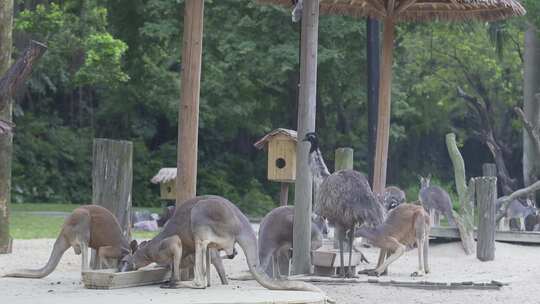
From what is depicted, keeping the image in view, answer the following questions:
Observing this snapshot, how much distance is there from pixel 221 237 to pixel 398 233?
3.94m

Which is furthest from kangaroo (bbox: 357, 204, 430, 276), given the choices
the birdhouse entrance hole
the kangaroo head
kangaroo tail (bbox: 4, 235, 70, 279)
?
kangaroo tail (bbox: 4, 235, 70, 279)

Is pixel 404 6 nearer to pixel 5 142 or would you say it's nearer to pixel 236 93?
pixel 5 142

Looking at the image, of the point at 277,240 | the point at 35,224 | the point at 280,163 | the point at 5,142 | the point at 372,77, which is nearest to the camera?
the point at 277,240

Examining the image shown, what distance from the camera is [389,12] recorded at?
17109mm

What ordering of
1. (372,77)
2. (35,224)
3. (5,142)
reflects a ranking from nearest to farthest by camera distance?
1. (5,142)
2. (372,77)
3. (35,224)

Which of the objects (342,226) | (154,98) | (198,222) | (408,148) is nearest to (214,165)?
(154,98)

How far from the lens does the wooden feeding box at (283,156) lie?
1627cm

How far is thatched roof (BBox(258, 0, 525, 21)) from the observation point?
1681cm

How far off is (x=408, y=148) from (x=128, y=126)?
31.8ft

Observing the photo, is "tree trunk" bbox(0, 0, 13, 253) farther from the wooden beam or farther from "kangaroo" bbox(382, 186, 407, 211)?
the wooden beam

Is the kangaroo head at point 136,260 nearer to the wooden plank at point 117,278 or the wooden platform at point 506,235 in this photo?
the wooden plank at point 117,278

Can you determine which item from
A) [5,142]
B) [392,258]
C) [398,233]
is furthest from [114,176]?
[398,233]

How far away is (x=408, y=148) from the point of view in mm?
34594

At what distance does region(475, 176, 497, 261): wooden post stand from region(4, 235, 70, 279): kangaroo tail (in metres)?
7.25
